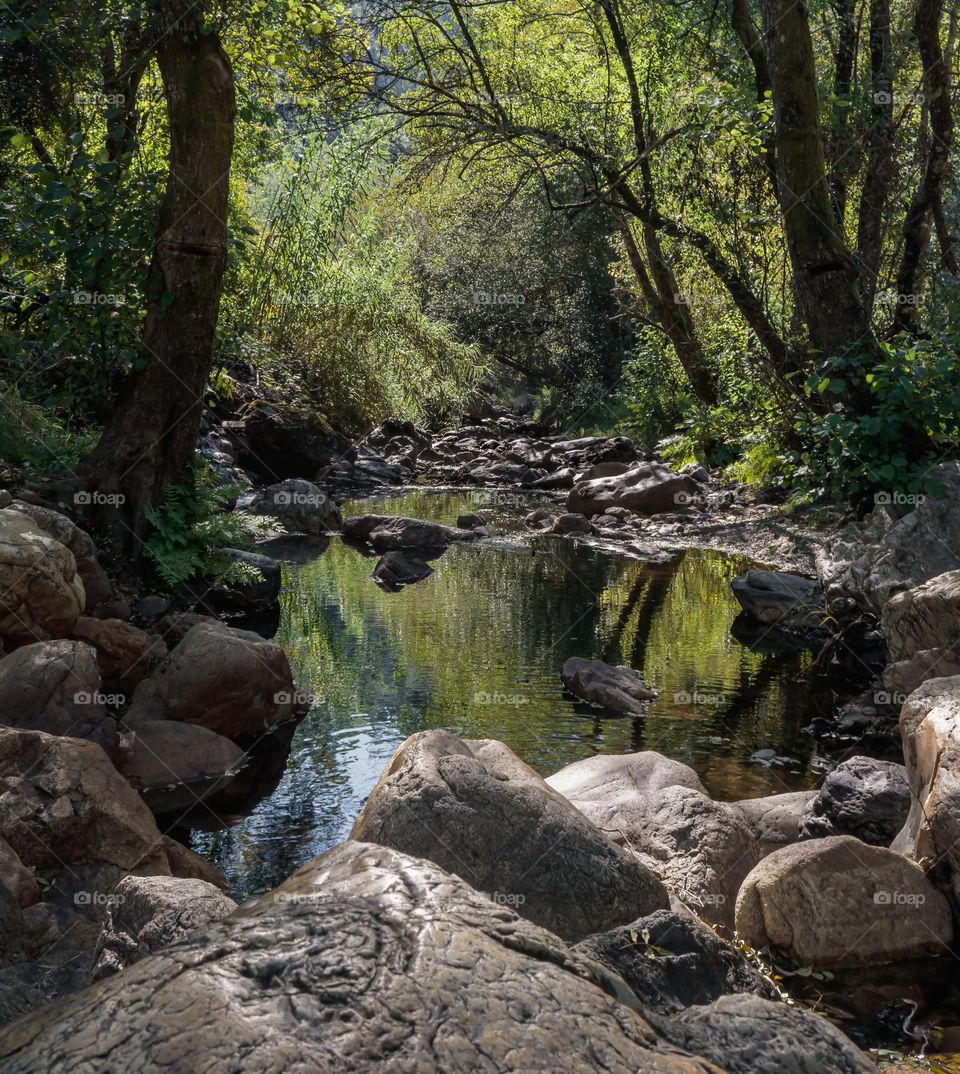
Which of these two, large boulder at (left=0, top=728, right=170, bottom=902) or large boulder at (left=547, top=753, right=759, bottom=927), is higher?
large boulder at (left=0, top=728, right=170, bottom=902)

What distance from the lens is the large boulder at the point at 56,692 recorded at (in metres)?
6.38

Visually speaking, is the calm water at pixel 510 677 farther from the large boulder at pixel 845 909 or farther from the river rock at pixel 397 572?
the large boulder at pixel 845 909

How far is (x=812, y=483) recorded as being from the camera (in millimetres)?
10164

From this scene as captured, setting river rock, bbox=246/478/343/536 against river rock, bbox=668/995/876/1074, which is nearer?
river rock, bbox=668/995/876/1074

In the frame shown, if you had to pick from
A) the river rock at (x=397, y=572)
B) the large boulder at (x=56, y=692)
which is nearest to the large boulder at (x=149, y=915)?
the large boulder at (x=56, y=692)

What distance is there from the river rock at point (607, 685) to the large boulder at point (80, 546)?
3.69 meters

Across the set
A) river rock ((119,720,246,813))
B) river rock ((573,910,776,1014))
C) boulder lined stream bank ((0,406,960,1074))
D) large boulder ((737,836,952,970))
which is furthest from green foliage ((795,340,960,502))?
river rock ((573,910,776,1014))

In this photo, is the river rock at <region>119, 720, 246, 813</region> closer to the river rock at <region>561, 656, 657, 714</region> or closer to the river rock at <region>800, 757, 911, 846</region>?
the river rock at <region>561, 656, 657, 714</region>

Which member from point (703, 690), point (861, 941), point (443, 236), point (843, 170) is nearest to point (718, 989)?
point (861, 941)

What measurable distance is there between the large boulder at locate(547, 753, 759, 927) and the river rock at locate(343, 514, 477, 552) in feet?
29.2

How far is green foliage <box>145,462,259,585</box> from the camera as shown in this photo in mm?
9547

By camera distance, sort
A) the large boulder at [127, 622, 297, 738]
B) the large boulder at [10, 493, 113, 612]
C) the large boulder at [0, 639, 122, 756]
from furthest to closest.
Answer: the large boulder at [10, 493, 113, 612] → the large boulder at [127, 622, 297, 738] → the large boulder at [0, 639, 122, 756]

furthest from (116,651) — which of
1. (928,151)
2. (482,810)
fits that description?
(928,151)

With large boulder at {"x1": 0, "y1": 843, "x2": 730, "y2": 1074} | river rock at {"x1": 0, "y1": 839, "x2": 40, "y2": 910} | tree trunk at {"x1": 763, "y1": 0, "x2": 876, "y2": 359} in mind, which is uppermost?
tree trunk at {"x1": 763, "y1": 0, "x2": 876, "y2": 359}
